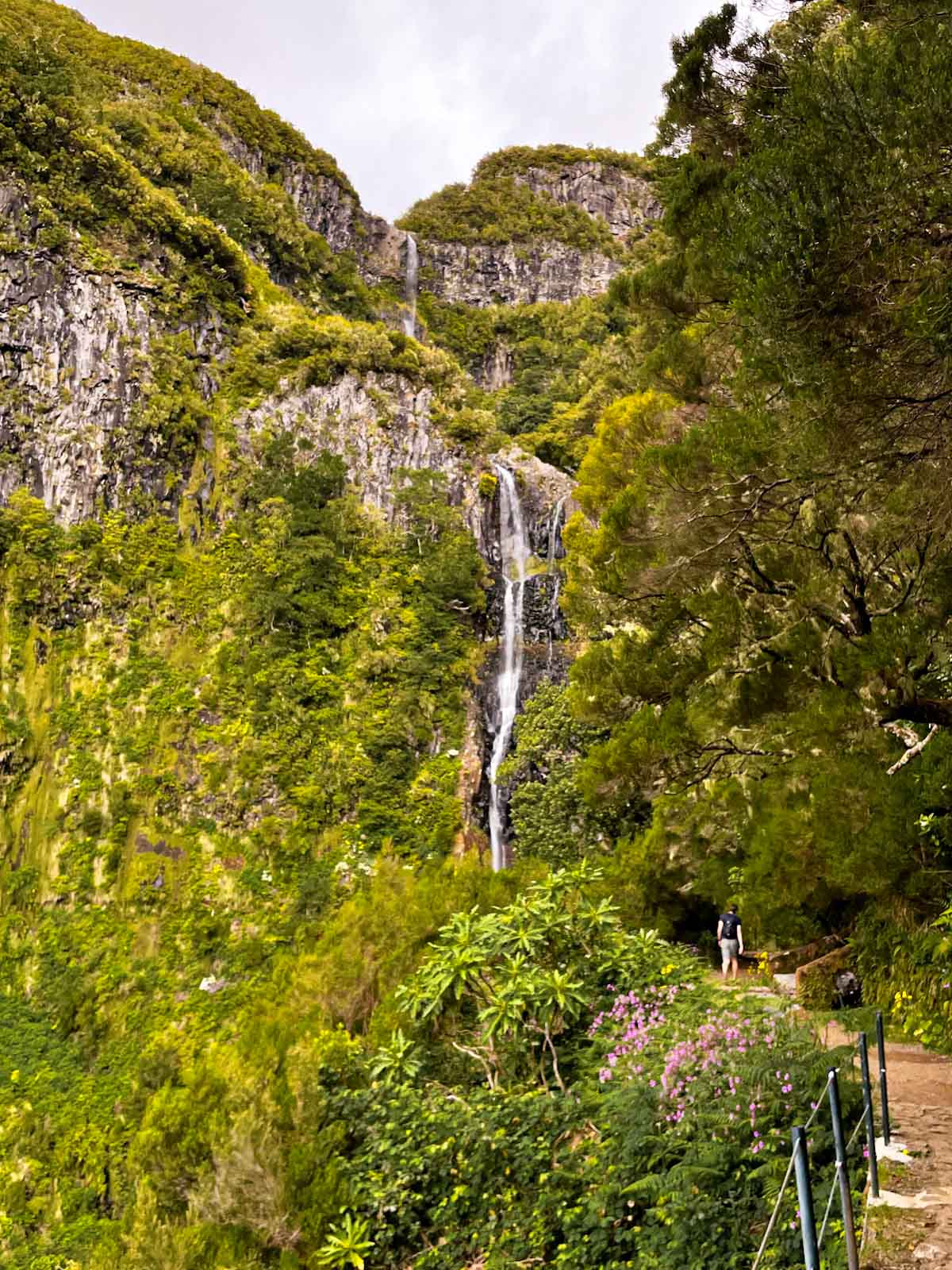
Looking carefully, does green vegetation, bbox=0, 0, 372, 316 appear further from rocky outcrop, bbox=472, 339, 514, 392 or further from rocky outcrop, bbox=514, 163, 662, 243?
rocky outcrop, bbox=514, 163, 662, 243

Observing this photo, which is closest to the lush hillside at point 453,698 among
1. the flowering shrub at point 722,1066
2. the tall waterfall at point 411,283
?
the flowering shrub at point 722,1066

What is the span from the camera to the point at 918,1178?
129 inches

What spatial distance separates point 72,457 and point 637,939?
2174 centimetres

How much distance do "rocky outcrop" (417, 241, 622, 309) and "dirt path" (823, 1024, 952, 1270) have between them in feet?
154

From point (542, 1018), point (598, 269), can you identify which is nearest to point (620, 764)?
point (542, 1018)

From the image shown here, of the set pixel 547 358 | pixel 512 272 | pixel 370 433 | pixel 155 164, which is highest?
pixel 512 272

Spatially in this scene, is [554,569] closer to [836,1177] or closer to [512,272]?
A: [836,1177]

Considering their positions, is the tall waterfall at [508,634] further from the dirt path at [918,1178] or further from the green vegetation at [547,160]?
the green vegetation at [547,160]

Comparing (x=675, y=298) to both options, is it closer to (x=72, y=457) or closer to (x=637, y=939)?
(x=637, y=939)

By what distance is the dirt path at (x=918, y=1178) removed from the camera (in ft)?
8.93

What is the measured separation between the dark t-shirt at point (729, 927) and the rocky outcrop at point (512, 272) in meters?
43.8

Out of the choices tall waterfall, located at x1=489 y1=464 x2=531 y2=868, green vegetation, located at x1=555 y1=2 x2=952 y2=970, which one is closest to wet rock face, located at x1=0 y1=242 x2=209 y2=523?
tall waterfall, located at x1=489 y1=464 x2=531 y2=868

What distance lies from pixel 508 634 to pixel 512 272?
33.2 m

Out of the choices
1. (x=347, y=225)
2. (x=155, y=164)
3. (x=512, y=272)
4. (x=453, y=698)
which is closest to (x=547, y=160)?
(x=512, y=272)
